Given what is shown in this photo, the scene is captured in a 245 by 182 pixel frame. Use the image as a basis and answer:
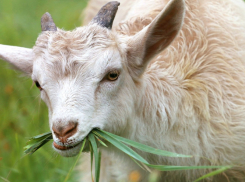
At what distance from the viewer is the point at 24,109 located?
6.89 metres

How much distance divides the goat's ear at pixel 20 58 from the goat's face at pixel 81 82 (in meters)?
0.39

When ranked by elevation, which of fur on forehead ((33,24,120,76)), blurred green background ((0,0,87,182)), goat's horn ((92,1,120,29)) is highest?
goat's horn ((92,1,120,29))

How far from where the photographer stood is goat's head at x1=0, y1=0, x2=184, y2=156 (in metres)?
3.60

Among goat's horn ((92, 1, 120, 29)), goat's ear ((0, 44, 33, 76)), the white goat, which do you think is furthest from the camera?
goat's ear ((0, 44, 33, 76))

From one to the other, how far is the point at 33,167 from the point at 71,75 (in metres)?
2.71

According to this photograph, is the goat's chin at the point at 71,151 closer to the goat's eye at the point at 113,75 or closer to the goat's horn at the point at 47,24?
the goat's eye at the point at 113,75

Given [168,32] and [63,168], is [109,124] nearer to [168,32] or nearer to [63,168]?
[168,32]

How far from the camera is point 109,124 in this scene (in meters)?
3.91

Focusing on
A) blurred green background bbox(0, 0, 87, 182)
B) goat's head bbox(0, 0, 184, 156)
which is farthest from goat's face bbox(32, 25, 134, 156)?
blurred green background bbox(0, 0, 87, 182)

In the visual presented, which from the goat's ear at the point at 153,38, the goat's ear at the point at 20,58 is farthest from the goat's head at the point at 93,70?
the goat's ear at the point at 20,58

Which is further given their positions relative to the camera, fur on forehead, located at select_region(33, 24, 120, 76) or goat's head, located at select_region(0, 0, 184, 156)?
fur on forehead, located at select_region(33, 24, 120, 76)

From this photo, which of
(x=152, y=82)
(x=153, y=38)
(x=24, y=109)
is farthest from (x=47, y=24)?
(x=24, y=109)

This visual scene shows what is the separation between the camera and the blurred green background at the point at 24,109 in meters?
5.95

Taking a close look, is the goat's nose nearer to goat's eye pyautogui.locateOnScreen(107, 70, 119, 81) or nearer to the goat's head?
the goat's head
